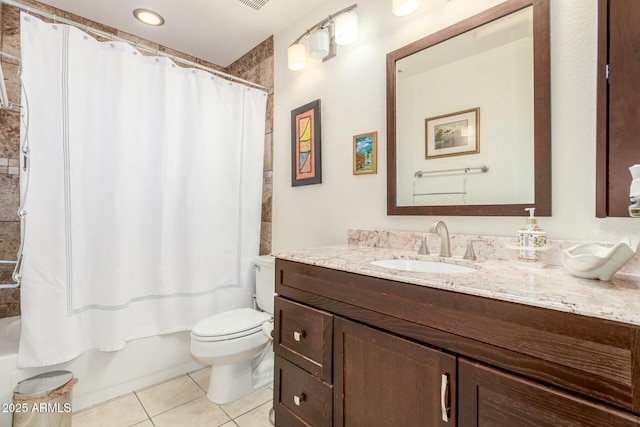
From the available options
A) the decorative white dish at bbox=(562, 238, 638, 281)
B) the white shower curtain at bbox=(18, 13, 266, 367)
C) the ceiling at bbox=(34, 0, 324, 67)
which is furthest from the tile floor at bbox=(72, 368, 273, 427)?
the ceiling at bbox=(34, 0, 324, 67)

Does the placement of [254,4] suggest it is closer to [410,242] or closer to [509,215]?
[410,242]

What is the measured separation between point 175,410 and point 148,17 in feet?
8.22

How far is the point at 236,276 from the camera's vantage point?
7.14 feet

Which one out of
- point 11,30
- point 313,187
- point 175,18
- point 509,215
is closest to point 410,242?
point 509,215

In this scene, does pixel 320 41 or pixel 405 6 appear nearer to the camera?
pixel 405 6

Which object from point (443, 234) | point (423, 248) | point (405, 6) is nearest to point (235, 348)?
point (423, 248)

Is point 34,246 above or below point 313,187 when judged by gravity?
below

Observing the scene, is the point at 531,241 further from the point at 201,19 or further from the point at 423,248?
the point at 201,19

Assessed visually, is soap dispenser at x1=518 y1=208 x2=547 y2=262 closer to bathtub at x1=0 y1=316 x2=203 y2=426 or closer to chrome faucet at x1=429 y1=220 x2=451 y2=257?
chrome faucet at x1=429 y1=220 x2=451 y2=257

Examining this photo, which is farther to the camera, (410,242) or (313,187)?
(313,187)

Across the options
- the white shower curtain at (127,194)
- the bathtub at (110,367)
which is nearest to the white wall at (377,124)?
the white shower curtain at (127,194)

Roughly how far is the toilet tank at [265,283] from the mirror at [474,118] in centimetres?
90

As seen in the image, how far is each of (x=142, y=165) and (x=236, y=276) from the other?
3.10ft

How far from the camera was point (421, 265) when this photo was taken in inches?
50.6
